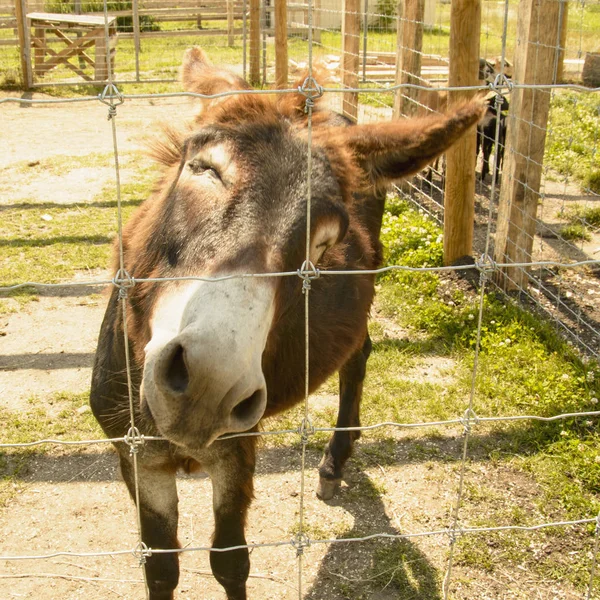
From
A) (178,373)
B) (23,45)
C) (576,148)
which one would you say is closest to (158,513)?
(178,373)

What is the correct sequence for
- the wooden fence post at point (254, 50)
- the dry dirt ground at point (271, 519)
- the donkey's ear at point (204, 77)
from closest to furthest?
the donkey's ear at point (204, 77), the dry dirt ground at point (271, 519), the wooden fence post at point (254, 50)

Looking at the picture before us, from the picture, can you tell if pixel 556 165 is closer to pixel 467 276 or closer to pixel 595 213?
pixel 595 213

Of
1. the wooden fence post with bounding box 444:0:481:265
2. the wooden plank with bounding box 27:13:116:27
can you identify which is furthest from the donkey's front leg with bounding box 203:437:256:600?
the wooden plank with bounding box 27:13:116:27

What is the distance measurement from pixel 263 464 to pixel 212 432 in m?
2.25

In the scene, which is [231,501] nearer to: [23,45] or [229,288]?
[229,288]

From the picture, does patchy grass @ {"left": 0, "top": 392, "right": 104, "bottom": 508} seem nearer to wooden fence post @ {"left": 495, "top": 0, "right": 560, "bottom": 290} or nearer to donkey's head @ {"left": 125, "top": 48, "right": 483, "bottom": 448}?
donkey's head @ {"left": 125, "top": 48, "right": 483, "bottom": 448}

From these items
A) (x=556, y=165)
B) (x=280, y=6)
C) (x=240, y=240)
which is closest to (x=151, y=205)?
(x=240, y=240)

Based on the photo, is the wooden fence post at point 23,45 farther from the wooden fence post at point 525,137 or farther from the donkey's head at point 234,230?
the donkey's head at point 234,230

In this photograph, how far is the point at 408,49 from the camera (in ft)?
25.2

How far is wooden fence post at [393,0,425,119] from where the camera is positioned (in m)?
7.63

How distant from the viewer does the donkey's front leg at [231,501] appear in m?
2.75

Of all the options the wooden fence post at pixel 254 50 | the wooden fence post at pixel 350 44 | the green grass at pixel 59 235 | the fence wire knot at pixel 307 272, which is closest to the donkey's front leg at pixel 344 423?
the fence wire knot at pixel 307 272

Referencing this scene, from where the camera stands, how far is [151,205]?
2818mm

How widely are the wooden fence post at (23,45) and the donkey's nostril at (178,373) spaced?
45.8 ft
